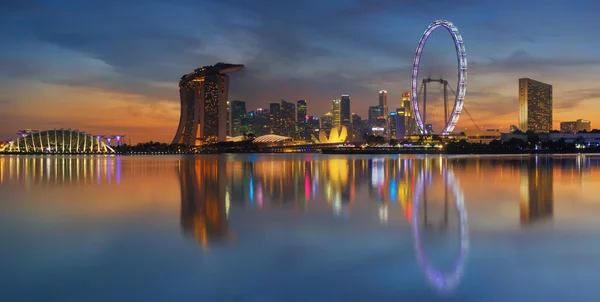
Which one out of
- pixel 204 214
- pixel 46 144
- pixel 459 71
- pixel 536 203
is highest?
pixel 459 71

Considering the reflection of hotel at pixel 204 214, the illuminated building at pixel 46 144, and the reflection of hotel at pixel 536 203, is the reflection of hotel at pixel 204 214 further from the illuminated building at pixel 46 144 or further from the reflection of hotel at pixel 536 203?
the illuminated building at pixel 46 144

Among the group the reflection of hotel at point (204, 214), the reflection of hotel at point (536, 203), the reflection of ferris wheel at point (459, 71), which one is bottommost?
the reflection of hotel at point (536, 203)

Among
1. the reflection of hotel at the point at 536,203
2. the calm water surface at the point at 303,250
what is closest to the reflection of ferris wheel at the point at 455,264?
the calm water surface at the point at 303,250

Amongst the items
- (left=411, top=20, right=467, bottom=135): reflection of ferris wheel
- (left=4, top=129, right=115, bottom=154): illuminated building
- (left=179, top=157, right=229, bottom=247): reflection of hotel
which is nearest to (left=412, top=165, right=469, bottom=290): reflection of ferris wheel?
(left=179, top=157, right=229, bottom=247): reflection of hotel

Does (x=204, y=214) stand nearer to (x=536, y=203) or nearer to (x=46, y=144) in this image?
(x=536, y=203)

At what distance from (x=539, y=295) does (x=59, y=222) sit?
430 inches

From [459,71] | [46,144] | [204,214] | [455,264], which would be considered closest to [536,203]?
[455,264]

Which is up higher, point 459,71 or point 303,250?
point 459,71

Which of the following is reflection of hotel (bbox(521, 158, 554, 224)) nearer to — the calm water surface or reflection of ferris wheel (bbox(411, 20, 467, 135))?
the calm water surface

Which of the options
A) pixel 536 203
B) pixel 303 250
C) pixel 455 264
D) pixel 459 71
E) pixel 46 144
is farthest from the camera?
pixel 46 144

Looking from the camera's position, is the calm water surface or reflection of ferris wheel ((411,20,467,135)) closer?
the calm water surface

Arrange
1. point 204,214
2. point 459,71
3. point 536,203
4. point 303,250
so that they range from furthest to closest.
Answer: point 459,71 → point 536,203 → point 204,214 → point 303,250

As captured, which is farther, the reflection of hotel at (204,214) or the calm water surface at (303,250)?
the reflection of hotel at (204,214)

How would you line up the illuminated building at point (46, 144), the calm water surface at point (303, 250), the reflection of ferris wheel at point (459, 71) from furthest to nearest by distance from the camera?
the illuminated building at point (46, 144)
the reflection of ferris wheel at point (459, 71)
the calm water surface at point (303, 250)
